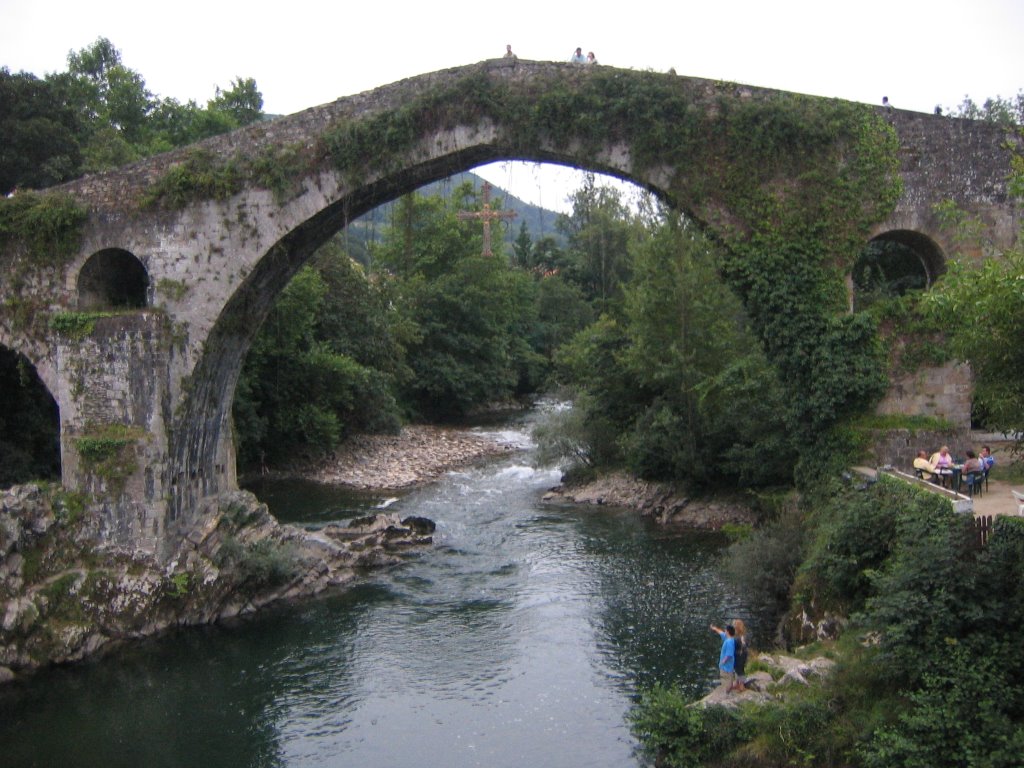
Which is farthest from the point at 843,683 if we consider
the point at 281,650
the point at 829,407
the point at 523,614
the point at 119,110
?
the point at 119,110

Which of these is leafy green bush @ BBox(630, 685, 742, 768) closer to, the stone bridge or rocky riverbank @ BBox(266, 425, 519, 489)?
the stone bridge

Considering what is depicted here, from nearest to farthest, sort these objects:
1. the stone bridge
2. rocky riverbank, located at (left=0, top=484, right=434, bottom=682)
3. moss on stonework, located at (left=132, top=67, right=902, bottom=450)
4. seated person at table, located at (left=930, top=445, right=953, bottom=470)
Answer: seated person at table, located at (left=930, top=445, right=953, bottom=470) → moss on stonework, located at (left=132, top=67, right=902, bottom=450) → rocky riverbank, located at (left=0, top=484, right=434, bottom=682) → the stone bridge

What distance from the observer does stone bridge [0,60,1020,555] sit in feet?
42.7

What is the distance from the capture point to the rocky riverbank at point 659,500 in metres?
18.6

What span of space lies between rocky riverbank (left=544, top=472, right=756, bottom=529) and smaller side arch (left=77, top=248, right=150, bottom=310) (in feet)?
30.7

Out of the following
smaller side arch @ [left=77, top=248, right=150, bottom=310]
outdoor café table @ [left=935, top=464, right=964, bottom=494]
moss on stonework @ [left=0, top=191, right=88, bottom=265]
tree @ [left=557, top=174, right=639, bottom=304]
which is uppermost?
tree @ [left=557, top=174, right=639, bottom=304]

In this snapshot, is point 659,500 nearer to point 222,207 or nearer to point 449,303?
point 222,207

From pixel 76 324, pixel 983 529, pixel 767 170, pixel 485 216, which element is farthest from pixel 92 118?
pixel 983 529

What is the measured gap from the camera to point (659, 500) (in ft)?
64.7

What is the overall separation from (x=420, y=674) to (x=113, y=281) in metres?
7.48

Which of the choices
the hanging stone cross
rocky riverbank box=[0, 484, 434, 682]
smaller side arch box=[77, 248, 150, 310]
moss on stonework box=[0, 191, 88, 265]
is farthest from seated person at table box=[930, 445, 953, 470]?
the hanging stone cross

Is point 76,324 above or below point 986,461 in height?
above

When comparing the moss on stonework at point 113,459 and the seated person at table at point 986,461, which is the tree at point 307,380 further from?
the seated person at table at point 986,461

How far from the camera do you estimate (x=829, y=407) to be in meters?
12.2
